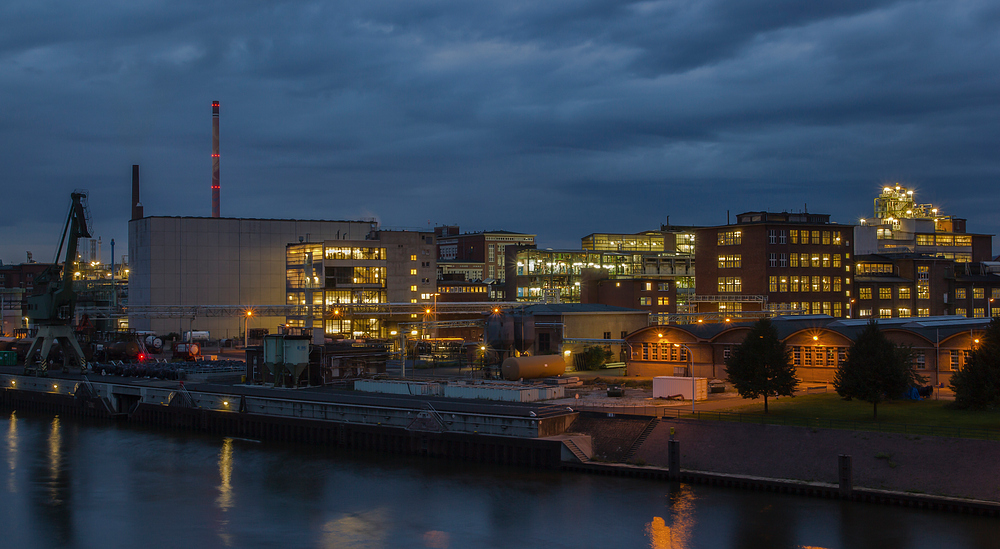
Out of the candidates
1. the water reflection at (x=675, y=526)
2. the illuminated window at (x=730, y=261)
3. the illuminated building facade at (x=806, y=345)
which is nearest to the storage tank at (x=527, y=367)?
the illuminated building facade at (x=806, y=345)

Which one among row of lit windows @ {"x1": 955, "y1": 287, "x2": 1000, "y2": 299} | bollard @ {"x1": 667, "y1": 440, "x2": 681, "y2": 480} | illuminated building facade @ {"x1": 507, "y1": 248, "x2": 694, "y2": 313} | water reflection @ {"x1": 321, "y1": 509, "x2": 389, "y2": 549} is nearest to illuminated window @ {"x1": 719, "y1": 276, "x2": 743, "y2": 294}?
illuminated building facade @ {"x1": 507, "y1": 248, "x2": 694, "y2": 313}

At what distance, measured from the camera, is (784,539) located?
36.1 meters

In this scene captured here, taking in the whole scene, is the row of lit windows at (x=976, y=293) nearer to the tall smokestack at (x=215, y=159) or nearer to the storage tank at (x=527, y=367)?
the storage tank at (x=527, y=367)

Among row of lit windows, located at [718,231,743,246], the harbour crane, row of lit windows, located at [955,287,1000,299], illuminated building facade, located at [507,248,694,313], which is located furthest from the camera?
row of lit windows, located at [955,287,1000,299]

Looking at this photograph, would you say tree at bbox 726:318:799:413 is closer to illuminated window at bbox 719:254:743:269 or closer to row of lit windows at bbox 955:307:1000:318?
illuminated window at bbox 719:254:743:269

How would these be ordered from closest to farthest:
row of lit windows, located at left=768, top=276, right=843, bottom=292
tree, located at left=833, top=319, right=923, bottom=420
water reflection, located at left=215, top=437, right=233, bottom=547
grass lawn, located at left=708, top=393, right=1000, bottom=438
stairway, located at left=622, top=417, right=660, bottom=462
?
water reflection, located at left=215, top=437, right=233, bottom=547
grass lawn, located at left=708, top=393, right=1000, bottom=438
stairway, located at left=622, top=417, right=660, bottom=462
tree, located at left=833, top=319, right=923, bottom=420
row of lit windows, located at left=768, top=276, right=843, bottom=292

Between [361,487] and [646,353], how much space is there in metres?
34.8

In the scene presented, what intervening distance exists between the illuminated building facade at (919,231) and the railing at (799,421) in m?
115

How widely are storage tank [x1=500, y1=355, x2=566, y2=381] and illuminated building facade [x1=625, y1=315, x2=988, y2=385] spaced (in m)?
9.34

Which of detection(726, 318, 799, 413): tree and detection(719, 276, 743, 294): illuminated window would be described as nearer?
detection(726, 318, 799, 413): tree

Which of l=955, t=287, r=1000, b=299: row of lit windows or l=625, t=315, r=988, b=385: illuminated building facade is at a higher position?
l=955, t=287, r=1000, b=299: row of lit windows

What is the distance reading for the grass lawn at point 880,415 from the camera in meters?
44.6

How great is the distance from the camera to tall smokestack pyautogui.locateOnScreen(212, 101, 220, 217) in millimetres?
145762

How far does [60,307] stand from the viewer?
285 feet
